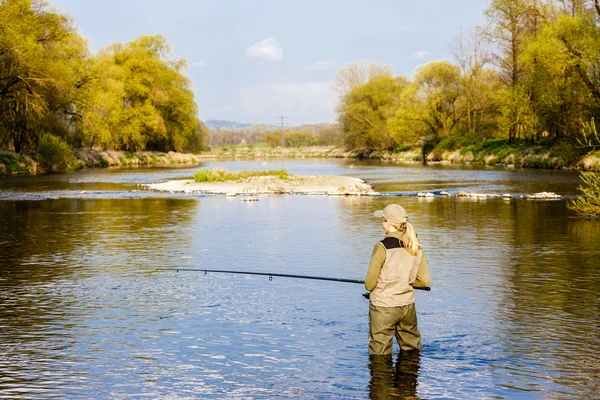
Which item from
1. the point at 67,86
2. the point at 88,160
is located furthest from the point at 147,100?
the point at 67,86

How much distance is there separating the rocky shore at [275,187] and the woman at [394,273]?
83.7 feet

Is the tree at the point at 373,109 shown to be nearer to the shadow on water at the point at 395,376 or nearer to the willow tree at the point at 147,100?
the willow tree at the point at 147,100

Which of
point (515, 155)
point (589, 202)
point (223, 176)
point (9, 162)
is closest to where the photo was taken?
point (589, 202)

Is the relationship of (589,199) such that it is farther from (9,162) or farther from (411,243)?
(9,162)

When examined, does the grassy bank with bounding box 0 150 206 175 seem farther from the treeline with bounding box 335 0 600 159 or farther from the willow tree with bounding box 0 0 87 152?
the treeline with bounding box 335 0 600 159

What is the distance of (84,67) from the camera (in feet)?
202

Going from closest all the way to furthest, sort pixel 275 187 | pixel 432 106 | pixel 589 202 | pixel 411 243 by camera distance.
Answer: pixel 411 243
pixel 589 202
pixel 275 187
pixel 432 106

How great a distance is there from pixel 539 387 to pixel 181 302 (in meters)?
5.83

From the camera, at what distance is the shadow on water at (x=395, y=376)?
6.95 meters

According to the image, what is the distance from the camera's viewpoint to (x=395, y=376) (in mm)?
7445

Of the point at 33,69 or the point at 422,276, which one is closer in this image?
the point at 422,276

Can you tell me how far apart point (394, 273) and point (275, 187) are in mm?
28781

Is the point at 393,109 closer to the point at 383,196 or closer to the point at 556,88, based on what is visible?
the point at 556,88

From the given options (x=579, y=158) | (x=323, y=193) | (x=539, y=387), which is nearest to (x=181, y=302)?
(x=539, y=387)
